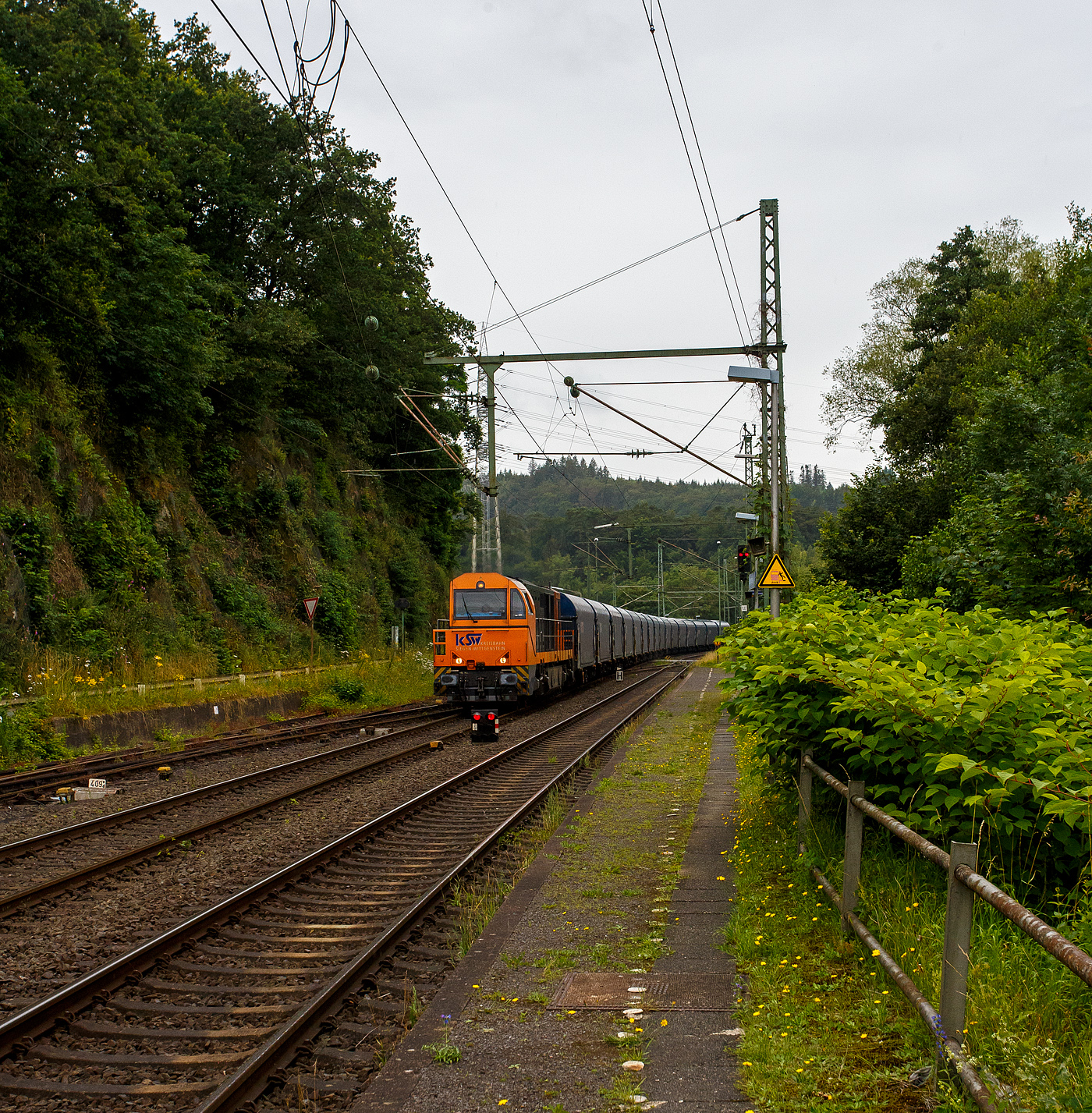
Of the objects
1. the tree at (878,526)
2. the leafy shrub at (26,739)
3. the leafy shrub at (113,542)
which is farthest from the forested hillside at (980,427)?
the leafy shrub at (113,542)

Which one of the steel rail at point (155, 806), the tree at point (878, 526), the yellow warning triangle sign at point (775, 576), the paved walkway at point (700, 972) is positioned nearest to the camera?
the paved walkway at point (700, 972)

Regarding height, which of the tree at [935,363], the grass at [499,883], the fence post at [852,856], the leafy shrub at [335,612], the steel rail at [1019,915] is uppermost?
the tree at [935,363]

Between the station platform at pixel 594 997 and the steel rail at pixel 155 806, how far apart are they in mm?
4803

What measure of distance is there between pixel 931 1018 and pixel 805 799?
10.4 ft

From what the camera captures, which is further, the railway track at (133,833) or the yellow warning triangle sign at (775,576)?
the yellow warning triangle sign at (775,576)

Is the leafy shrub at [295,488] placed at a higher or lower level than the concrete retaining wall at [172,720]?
higher

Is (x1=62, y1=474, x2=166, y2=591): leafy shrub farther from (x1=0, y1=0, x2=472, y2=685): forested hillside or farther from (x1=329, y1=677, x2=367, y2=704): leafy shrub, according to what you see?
(x1=329, y1=677, x2=367, y2=704): leafy shrub

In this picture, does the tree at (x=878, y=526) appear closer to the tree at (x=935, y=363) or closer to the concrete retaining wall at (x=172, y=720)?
the tree at (x=935, y=363)

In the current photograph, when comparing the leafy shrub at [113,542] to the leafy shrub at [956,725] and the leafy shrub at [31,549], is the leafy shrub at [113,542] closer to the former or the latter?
the leafy shrub at [31,549]

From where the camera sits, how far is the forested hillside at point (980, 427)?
13312 millimetres

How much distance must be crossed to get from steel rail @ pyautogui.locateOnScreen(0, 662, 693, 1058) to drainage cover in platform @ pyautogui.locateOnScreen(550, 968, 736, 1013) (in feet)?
8.64

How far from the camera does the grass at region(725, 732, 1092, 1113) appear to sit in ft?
11.5

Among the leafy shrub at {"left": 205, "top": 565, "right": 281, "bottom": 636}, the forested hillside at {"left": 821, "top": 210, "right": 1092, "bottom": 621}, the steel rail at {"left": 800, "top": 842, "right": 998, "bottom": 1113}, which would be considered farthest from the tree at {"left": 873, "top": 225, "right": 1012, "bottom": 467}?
the steel rail at {"left": 800, "top": 842, "right": 998, "bottom": 1113}

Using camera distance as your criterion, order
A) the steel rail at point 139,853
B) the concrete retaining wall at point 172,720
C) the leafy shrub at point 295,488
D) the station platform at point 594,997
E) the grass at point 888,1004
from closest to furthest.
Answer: the grass at point 888,1004, the station platform at point 594,997, the steel rail at point 139,853, the concrete retaining wall at point 172,720, the leafy shrub at point 295,488
